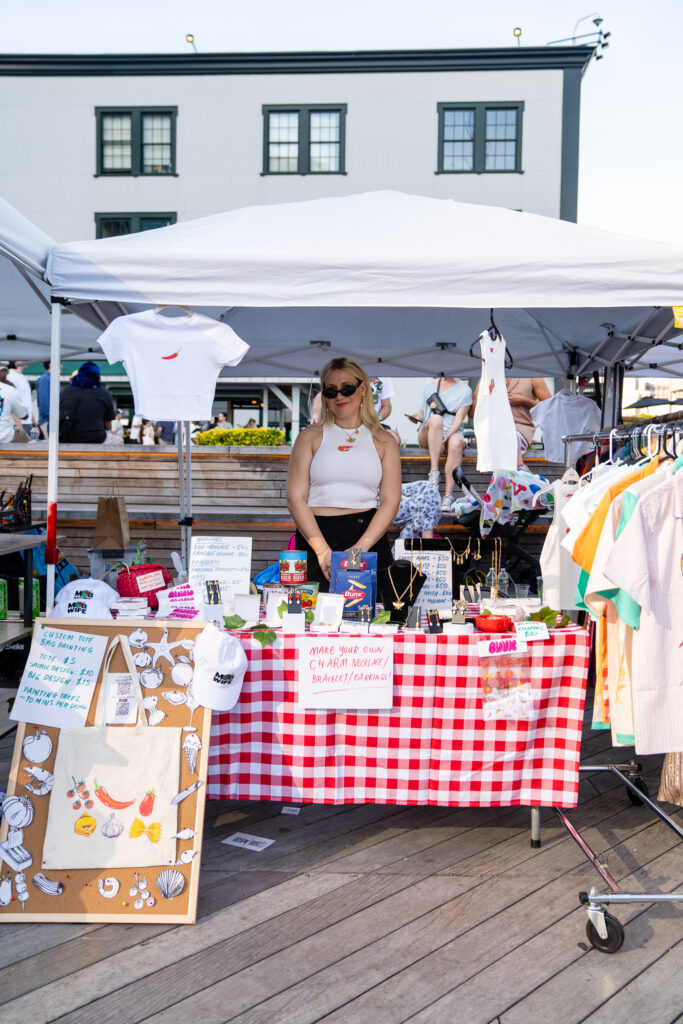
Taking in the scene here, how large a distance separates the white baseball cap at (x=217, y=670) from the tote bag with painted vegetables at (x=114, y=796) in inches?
6.0

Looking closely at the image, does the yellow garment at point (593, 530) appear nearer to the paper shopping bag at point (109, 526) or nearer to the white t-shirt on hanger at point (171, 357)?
the white t-shirt on hanger at point (171, 357)

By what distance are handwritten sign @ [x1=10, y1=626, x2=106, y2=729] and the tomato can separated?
2.62 feet

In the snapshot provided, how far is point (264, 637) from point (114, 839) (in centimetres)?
80

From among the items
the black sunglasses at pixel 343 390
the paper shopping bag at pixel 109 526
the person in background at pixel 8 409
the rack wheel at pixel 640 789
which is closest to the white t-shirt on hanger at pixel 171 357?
the black sunglasses at pixel 343 390

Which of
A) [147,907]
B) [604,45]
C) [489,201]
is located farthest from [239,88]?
[147,907]

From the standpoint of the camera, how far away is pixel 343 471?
13.1 feet

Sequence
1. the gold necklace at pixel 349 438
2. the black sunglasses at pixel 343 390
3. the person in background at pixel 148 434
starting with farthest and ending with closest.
Answer: the person in background at pixel 148 434, the gold necklace at pixel 349 438, the black sunglasses at pixel 343 390

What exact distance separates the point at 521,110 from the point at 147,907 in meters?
16.6

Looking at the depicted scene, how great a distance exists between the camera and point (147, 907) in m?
2.50

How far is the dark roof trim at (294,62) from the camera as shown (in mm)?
15703

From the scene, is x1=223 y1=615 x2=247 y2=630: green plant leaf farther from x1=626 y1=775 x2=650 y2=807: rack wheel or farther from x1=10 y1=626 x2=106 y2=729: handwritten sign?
x1=626 y1=775 x2=650 y2=807: rack wheel

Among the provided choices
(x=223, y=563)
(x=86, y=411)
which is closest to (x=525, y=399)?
(x=86, y=411)

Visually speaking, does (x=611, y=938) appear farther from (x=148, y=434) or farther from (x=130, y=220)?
(x=130, y=220)

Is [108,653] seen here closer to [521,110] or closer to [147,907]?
[147,907]
